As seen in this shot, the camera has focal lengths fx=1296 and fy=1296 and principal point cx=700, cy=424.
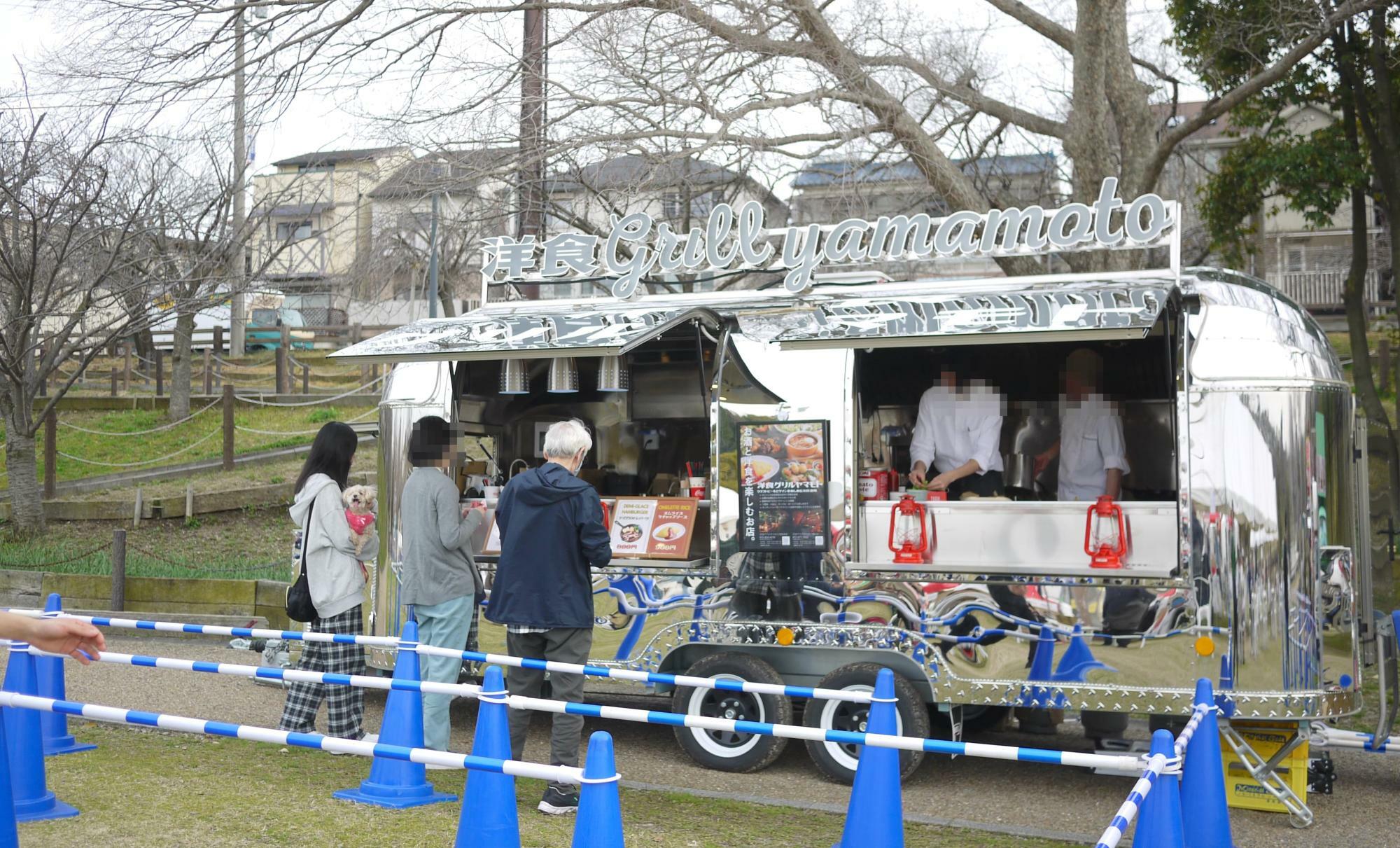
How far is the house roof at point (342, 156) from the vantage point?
1401 cm

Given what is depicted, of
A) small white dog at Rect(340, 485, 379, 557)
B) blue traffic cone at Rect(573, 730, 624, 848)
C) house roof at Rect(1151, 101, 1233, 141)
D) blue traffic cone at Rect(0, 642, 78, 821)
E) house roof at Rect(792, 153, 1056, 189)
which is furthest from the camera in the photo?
house roof at Rect(1151, 101, 1233, 141)

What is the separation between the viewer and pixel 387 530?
29.3 feet

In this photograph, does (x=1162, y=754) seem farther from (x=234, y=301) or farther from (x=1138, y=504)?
(x=234, y=301)

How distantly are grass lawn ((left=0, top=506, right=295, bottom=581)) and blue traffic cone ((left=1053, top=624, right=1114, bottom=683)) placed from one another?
9.68m

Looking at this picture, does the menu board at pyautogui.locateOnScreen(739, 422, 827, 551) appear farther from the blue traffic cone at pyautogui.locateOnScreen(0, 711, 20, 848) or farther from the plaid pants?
the blue traffic cone at pyautogui.locateOnScreen(0, 711, 20, 848)

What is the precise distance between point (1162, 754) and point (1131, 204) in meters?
4.23

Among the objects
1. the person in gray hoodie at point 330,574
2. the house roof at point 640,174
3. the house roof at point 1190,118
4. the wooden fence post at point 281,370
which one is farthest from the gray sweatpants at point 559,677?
the wooden fence post at point 281,370

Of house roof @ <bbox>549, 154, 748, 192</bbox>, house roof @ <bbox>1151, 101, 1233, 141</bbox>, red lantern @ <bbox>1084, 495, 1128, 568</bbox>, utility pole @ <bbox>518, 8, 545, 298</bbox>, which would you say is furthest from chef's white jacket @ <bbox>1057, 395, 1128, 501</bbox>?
house roof @ <bbox>1151, 101, 1233, 141</bbox>

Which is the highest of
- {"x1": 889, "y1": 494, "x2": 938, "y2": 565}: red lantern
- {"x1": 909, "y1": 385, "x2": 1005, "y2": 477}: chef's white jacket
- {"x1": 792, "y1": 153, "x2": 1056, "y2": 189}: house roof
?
{"x1": 792, "y1": 153, "x2": 1056, "y2": 189}: house roof

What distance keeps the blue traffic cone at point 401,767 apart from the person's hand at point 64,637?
2.06 m

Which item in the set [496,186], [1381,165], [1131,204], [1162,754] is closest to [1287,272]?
[1381,165]

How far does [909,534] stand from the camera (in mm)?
7781

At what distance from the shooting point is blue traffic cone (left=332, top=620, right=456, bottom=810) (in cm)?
636

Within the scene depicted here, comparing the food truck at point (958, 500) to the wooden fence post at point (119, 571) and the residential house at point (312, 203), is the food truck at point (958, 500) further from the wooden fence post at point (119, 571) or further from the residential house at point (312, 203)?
the residential house at point (312, 203)
